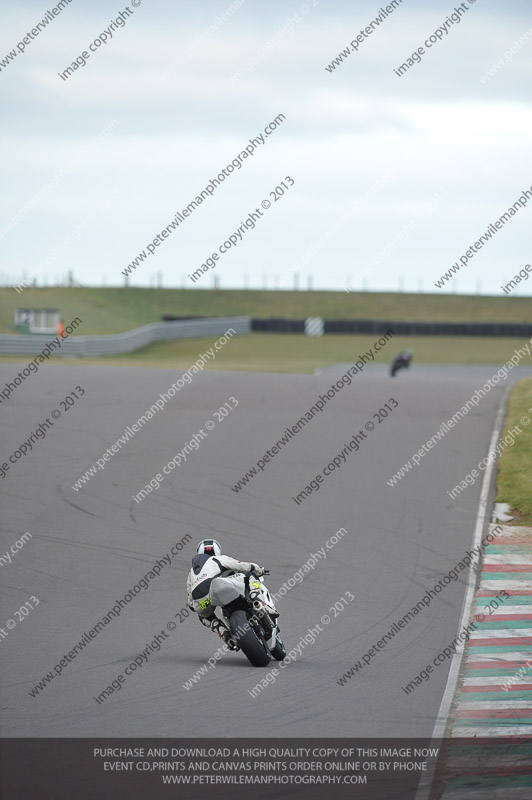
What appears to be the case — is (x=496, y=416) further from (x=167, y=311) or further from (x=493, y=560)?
(x=167, y=311)

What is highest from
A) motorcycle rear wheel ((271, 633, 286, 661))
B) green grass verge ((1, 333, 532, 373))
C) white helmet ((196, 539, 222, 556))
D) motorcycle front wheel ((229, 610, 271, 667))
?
white helmet ((196, 539, 222, 556))

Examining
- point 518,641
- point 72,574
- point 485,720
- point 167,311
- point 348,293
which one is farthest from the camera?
point 348,293

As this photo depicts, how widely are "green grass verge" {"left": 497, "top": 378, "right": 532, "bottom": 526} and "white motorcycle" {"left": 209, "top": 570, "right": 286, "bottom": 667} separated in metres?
7.83

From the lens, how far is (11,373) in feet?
95.7

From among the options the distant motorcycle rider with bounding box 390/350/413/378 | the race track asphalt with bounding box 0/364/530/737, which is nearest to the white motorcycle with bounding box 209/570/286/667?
the race track asphalt with bounding box 0/364/530/737

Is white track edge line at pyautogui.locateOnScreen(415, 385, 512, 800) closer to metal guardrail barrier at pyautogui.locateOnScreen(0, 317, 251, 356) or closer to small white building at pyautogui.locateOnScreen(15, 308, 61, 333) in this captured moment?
metal guardrail barrier at pyautogui.locateOnScreen(0, 317, 251, 356)

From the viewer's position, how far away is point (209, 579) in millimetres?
9422

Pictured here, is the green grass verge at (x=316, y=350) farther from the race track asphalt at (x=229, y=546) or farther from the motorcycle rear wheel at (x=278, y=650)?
the motorcycle rear wheel at (x=278, y=650)

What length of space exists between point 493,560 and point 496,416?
399 inches

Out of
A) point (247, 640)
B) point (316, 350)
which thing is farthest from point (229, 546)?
point (316, 350)

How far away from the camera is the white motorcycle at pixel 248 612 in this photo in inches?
360

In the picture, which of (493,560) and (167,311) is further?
(167,311)

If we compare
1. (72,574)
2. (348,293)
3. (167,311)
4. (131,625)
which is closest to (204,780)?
(131,625)

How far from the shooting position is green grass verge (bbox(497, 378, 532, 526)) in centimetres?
1684
